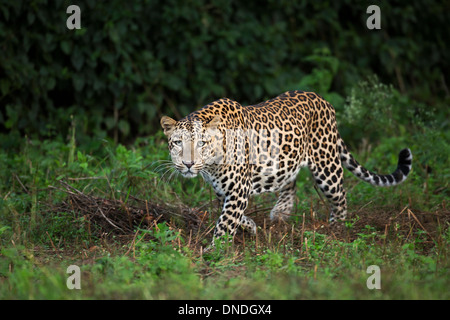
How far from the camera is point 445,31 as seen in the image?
11.9 m

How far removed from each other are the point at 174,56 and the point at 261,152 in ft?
→ 14.3

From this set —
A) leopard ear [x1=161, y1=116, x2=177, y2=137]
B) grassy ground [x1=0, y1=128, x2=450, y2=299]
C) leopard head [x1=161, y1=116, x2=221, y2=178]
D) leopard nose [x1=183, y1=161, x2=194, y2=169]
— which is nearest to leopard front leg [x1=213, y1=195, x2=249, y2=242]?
grassy ground [x1=0, y1=128, x2=450, y2=299]

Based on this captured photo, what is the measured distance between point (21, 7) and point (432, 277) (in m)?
6.82

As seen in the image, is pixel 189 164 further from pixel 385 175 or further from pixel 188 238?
pixel 385 175

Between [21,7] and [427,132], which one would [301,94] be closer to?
[427,132]

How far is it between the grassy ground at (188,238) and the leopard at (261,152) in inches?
12.4

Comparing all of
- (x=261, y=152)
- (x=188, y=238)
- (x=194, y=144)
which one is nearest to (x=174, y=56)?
(x=261, y=152)

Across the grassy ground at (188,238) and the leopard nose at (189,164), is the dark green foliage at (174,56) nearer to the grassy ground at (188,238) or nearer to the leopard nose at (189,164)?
the grassy ground at (188,238)

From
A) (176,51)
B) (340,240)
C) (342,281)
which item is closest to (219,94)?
(176,51)

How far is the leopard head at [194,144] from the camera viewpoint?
532 cm

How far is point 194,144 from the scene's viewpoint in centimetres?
532

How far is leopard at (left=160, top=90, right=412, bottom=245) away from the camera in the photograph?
5.41 m

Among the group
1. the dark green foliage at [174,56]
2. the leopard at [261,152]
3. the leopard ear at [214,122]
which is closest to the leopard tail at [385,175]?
the leopard at [261,152]
